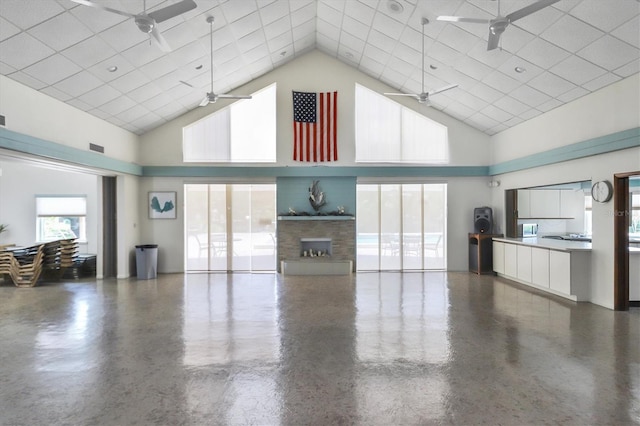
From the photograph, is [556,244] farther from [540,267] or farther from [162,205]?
[162,205]

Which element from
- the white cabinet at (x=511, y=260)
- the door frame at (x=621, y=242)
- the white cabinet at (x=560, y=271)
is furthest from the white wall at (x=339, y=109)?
the door frame at (x=621, y=242)

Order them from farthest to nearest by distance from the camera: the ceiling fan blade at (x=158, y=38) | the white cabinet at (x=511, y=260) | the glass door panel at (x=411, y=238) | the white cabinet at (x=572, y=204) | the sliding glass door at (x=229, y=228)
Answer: the glass door panel at (x=411, y=238) < the sliding glass door at (x=229, y=228) < the white cabinet at (x=572, y=204) < the white cabinet at (x=511, y=260) < the ceiling fan blade at (x=158, y=38)

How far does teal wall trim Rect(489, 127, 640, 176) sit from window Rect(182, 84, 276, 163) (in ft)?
20.5

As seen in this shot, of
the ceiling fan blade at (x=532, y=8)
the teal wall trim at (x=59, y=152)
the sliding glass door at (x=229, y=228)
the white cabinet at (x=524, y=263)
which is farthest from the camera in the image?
the sliding glass door at (x=229, y=228)

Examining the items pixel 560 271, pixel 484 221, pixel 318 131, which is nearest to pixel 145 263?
pixel 318 131

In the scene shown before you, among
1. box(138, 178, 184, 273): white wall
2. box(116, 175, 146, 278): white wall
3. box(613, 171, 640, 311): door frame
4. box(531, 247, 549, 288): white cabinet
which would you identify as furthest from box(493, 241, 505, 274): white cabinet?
box(116, 175, 146, 278): white wall

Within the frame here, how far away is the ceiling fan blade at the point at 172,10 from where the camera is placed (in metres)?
4.11

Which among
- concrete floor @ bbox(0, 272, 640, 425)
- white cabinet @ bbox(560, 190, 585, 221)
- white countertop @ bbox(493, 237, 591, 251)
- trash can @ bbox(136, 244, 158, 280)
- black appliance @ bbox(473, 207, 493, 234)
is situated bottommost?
concrete floor @ bbox(0, 272, 640, 425)

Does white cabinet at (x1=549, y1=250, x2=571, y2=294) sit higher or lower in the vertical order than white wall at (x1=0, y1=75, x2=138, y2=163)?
lower

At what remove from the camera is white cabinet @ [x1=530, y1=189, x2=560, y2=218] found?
9422 millimetres

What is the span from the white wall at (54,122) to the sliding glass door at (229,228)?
221cm

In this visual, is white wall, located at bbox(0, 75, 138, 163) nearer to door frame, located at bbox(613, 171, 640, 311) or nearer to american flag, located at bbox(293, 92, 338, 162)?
american flag, located at bbox(293, 92, 338, 162)

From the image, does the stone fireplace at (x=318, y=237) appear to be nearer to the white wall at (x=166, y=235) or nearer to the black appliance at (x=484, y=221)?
the white wall at (x=166, y=235)

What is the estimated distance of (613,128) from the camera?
6102 millimetres
